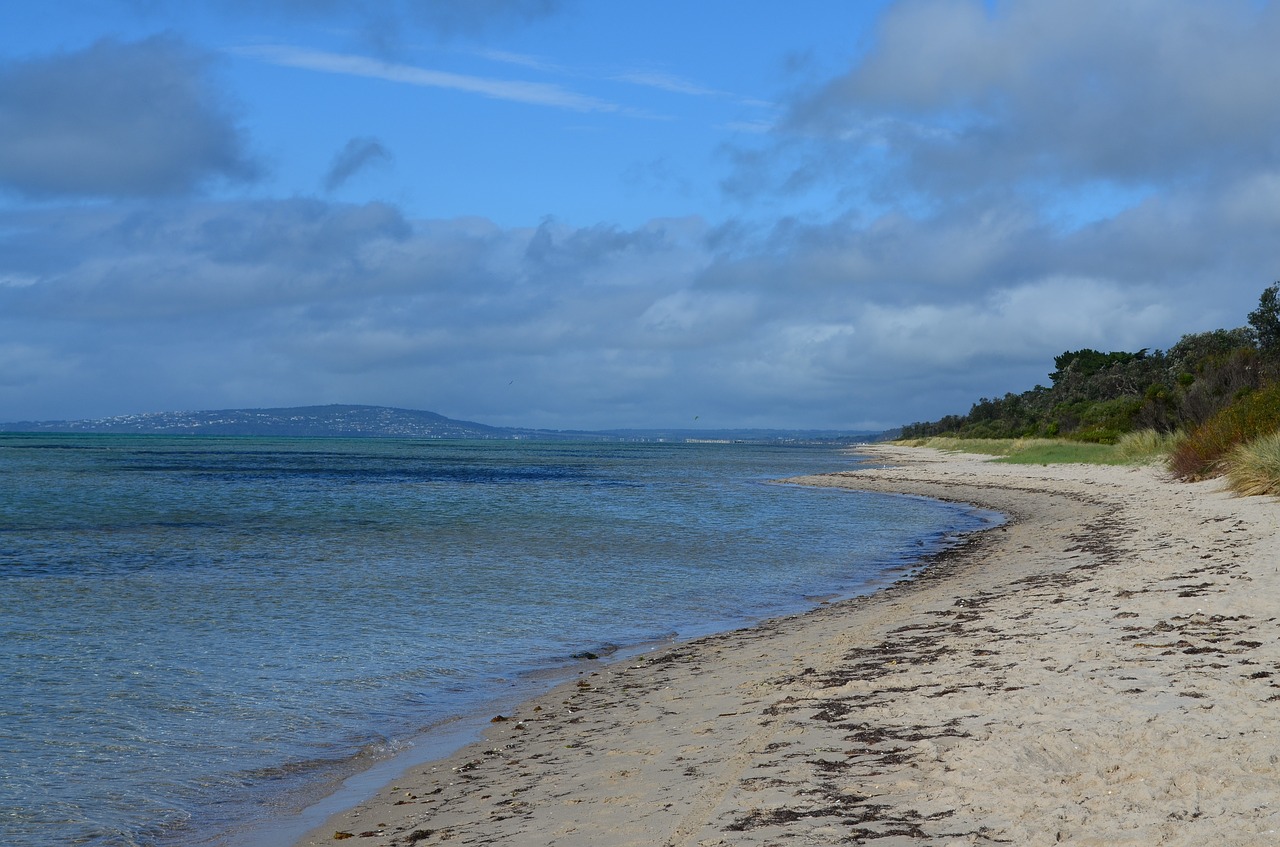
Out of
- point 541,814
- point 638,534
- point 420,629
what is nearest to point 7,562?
point 420,629

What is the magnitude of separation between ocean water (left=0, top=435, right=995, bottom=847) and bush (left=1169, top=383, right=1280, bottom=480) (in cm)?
702

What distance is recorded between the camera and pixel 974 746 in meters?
6.68

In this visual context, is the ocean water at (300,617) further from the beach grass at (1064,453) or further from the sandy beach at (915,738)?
the beach grass at (1064,453)

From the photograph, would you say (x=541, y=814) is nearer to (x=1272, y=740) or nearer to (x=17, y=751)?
(x=1272, y=740)

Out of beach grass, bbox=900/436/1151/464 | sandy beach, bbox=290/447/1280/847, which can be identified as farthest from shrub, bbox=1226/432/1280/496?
beach grass, bbox=900/436/1151/464

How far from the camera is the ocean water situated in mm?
8297

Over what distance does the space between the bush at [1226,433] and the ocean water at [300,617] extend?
702 centimetres

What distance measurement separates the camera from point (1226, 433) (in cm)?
3225

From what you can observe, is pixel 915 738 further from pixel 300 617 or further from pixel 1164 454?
pixel 1164 454

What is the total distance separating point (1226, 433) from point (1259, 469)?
7.34m

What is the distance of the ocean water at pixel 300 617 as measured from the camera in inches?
327

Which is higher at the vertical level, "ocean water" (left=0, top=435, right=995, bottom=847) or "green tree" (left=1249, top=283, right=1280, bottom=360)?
"green tree" (left=1249, top=283, right=1280, bottom=360)

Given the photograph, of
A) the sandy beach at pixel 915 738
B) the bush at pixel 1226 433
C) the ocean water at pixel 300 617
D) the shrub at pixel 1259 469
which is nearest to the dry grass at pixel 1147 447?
the bush at pixel 1226 433

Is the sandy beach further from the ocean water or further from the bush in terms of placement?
the bush
